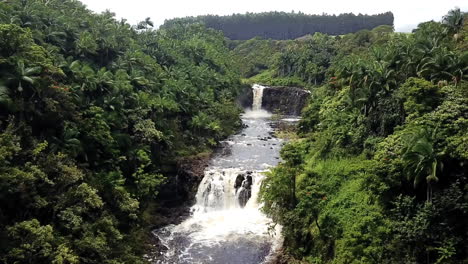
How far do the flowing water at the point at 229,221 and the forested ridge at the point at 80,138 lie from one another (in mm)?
2862

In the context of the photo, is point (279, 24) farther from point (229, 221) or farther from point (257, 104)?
point (229, 221)

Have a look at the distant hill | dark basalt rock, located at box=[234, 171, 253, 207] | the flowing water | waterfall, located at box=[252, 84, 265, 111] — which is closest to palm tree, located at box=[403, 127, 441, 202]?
the flowing water

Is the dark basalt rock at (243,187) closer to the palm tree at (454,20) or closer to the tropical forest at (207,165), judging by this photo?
the tropical forest at (207,165)

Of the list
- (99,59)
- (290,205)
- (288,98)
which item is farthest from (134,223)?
(288,98)

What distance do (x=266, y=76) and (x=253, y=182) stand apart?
65480 millimetres

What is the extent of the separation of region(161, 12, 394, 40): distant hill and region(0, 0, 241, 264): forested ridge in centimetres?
12059

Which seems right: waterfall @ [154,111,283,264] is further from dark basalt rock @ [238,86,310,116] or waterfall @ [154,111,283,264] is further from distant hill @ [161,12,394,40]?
distant hill @ [161,12,394,40]

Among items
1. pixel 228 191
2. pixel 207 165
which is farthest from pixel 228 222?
pixel 207 165

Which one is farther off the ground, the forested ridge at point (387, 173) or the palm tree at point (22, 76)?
the palm tree at point (22, 76)

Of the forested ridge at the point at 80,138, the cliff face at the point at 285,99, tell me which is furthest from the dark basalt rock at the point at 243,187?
the cliff face at the point at 285,99

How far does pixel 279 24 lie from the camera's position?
564 feet

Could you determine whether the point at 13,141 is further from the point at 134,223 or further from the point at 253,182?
the point at 253,182

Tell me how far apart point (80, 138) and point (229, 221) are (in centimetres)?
1398

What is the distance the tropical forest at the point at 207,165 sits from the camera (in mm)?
20984
